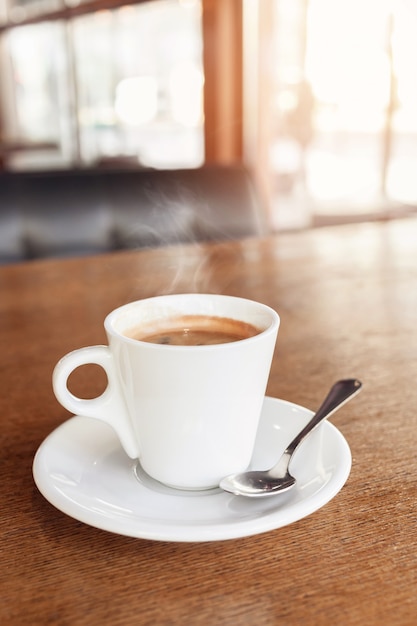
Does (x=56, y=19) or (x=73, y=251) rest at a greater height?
(x=56, y=19)

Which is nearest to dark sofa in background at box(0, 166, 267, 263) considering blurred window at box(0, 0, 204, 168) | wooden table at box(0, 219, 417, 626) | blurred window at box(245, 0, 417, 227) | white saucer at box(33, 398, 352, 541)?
wooden table at box(0, 219, 417, 626)

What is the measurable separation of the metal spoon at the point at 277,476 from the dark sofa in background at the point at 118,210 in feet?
4.06

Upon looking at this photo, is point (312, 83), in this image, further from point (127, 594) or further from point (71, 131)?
point (127, 594)

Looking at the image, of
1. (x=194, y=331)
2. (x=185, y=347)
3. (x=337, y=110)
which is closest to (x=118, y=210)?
(x=194, y=331)

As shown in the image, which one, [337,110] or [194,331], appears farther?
[337,110]

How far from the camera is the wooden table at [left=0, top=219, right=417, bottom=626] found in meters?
0.35

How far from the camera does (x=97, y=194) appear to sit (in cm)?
167

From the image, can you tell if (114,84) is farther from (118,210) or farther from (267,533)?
(267,533)

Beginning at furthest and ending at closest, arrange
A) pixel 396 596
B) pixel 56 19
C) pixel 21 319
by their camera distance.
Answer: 1. pixel 56 19
2. pixel 21 319
3. pixel 396 596

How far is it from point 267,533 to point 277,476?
0.05 meters

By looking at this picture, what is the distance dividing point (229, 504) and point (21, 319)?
22.6 inches

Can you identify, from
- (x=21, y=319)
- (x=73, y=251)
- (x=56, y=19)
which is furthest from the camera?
(x=56, y=19)

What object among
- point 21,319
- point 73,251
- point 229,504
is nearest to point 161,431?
point 229,504

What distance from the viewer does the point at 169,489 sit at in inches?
17.6
